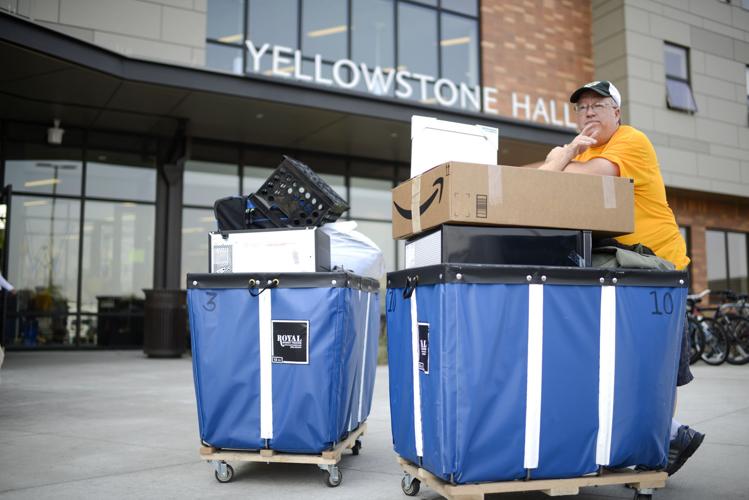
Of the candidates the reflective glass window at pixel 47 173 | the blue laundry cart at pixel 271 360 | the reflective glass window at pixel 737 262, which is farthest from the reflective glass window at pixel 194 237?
the reflective glass window at pixel 737 262

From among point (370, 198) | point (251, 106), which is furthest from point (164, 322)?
point (370, 198)

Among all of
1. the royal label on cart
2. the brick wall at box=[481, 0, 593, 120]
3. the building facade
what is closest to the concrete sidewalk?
the royal label on cart

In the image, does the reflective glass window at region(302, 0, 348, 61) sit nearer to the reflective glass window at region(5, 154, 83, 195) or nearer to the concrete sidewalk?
the reflective glass window at region(5, 154, 83, 195)

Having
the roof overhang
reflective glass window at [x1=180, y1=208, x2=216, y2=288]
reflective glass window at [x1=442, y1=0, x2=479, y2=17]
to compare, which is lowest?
reflective glass window at [x1=180, y1=208, x2=216, y2=288]

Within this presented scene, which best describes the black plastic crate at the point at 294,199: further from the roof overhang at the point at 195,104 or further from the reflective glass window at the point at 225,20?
the reflective glass window at the point at 225,20

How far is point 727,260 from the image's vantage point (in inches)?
774

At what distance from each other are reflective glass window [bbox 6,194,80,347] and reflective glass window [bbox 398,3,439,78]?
295 inches

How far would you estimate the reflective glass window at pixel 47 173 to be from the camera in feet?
43.1

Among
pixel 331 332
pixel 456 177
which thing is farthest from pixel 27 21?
pixel 456 177

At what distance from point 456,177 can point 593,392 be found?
1054 millimetres

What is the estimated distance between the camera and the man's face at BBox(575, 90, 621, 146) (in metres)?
3.36

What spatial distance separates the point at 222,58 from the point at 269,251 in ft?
33.1

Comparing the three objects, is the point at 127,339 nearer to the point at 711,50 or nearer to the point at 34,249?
the point at 34,249

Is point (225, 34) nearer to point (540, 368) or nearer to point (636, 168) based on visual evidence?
point (636, 168)
